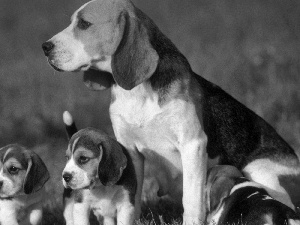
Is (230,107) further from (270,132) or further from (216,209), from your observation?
(216,209)

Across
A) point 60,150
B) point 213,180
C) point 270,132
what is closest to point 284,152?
point 270,132

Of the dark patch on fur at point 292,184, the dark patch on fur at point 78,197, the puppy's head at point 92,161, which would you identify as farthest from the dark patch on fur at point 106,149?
the dark patch on fur at point 292,184

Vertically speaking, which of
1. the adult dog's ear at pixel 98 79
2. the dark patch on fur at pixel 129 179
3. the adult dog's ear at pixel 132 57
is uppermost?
the adult dog's ear at pixel 132 57

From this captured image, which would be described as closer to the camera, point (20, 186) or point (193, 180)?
point (193, 180)

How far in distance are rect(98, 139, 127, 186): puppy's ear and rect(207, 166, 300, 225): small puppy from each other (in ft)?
3.31

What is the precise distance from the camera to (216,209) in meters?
8.97

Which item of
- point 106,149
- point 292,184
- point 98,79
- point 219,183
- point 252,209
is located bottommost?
point 292,184

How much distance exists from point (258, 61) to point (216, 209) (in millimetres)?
8557

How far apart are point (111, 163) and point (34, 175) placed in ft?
→ 3.03

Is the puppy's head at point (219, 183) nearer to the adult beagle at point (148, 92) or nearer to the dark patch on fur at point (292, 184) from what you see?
the adult beagle at point (148, 92)

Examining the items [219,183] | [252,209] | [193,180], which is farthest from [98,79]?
[252,209]

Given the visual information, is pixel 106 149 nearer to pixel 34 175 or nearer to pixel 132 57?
pixel 34 175

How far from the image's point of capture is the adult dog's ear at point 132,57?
8805 millimetres

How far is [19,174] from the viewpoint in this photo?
30.3 feet
